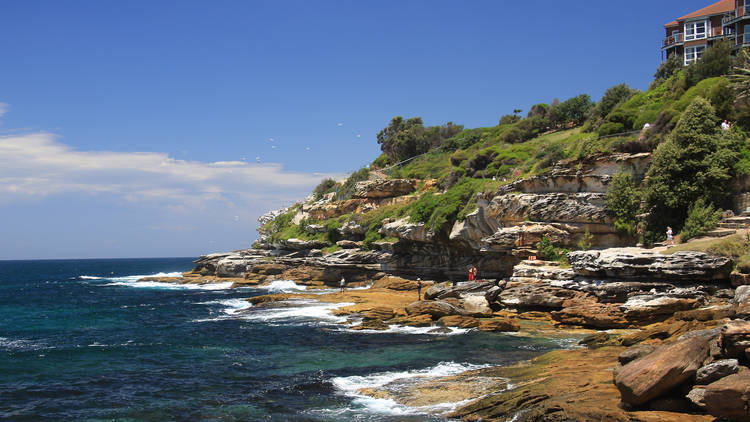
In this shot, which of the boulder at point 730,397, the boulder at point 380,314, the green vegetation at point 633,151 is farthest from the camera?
the boulder at point 380,314

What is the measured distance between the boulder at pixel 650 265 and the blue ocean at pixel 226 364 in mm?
5089

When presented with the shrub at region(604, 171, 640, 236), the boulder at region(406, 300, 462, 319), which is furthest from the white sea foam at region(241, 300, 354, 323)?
the shrub at region(604, 171, 640, 236)

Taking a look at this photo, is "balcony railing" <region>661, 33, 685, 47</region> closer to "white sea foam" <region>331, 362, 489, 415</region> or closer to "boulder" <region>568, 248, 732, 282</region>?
Answer: "boulder" <region>568, 248, 732, 282</region>

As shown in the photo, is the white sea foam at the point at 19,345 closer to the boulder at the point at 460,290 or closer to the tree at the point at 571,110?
the boulder at the point at 460,290

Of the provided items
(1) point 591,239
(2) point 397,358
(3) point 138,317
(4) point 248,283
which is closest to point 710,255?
(1) point 591,239

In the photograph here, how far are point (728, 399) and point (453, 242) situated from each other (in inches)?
1125

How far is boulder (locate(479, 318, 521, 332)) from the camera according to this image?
22.0 m

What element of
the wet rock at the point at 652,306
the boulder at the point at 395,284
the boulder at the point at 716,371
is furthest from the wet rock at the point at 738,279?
the boulder at the point at 395,284

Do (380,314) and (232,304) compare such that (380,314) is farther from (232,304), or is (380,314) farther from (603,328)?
(232,304)

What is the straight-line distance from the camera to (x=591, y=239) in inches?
1103

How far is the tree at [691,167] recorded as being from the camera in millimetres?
23875

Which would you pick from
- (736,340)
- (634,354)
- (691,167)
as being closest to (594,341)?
(634,354)

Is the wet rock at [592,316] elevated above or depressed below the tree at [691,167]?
below

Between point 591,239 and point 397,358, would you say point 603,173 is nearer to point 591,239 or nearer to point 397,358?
point 591,239
